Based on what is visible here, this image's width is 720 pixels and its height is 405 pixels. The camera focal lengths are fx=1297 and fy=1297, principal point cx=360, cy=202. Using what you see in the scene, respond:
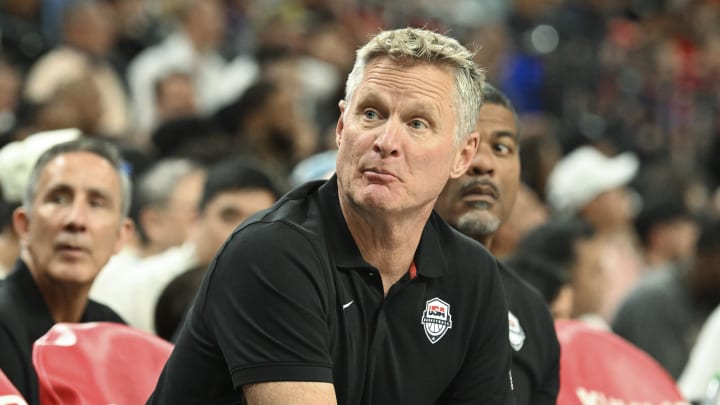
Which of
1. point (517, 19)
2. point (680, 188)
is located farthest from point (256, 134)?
point (517, 19)

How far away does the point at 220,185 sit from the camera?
18.2 feet

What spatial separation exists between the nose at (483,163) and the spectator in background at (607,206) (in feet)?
14.4

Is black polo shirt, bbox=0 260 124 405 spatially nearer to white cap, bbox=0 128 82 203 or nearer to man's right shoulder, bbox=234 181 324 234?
white cap, bbox=0 128 82 203

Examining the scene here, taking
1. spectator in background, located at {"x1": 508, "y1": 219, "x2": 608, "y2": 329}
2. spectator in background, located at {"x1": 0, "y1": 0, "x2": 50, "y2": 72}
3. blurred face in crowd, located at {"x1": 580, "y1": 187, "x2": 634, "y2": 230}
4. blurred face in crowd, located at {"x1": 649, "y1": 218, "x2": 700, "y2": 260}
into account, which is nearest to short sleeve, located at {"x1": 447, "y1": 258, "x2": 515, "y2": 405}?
spectator in background, located at {"x1": 508, "y1": 219, "x2": 608, "y2": 329}

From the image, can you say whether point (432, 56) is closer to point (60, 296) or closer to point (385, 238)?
point (385, 238)

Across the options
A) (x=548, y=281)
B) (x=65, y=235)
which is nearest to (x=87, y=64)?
(x=548, y=281)

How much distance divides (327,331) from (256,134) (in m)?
5.53

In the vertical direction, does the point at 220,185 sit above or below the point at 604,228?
above

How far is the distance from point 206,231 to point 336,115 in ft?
15.9

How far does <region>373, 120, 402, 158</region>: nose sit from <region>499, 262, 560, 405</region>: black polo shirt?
3.39 ft

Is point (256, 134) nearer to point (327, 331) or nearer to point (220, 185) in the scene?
point (220, 185)

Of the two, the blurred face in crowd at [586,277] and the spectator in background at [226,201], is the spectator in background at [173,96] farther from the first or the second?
the blurred face in crowd at [586,277]

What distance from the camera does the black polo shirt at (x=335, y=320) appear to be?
2.89 meters

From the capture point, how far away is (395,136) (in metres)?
3.10
